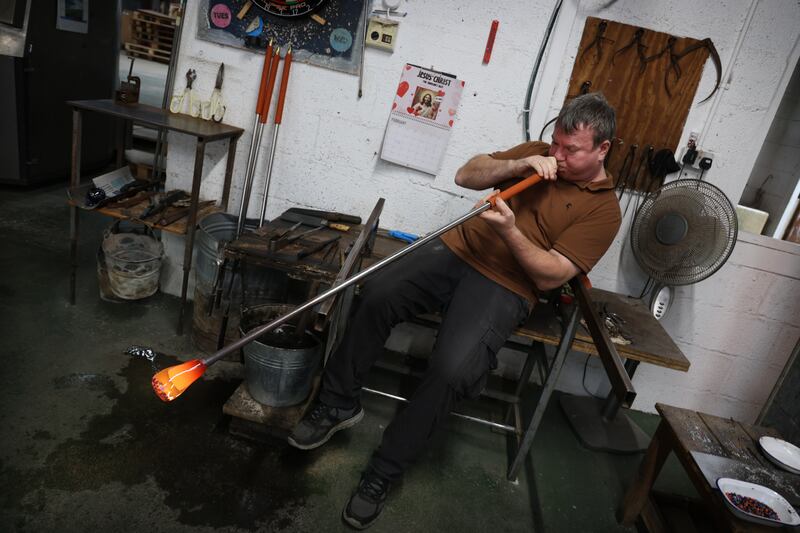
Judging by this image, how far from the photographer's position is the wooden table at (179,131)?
7.83ft

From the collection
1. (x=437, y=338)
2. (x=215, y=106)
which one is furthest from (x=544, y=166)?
(x=215, y=106)

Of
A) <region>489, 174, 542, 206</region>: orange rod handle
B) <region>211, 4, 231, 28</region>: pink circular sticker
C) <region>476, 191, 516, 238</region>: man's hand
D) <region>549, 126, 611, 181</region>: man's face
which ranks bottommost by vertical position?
<region>476, 191, 516, 238</region>: man's hand

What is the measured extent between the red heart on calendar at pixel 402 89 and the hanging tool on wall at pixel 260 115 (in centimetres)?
63

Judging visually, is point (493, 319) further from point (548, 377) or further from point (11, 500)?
point (11, 500)

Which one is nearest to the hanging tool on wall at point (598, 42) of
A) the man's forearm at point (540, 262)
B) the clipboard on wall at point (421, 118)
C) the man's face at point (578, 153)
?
the clipboard on wall at point (421, 118)

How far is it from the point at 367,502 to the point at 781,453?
160 cm

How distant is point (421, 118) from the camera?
2.65m

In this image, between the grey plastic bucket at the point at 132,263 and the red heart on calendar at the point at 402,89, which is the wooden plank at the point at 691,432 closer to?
the red heart on calendar at the point at 402,89

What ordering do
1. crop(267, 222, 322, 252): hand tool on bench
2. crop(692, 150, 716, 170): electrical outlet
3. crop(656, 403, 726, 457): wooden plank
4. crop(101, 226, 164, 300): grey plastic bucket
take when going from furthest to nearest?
1. crop(101, 226, 164, 300): grey plastic bucket
2. crop(692, 150, 716, 170): electrical outlet
3. crop(267, 222, 322, 252): hand tool on bench
4. crop(656, 403, 726, 457): wooden plank

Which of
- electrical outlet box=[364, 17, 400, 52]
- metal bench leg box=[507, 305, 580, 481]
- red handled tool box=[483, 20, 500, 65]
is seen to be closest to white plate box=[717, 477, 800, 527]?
metal bench leg box=[507, 305, 580, 481]

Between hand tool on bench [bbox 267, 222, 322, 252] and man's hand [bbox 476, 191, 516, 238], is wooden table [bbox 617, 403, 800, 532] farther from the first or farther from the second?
hand tool on bench [bbox 267, 222, 322, 252]

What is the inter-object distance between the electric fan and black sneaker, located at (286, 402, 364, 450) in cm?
158

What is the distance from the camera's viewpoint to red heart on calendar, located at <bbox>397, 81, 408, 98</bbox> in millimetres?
2615

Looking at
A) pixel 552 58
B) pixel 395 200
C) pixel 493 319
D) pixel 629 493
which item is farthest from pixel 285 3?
pixel 629 493
